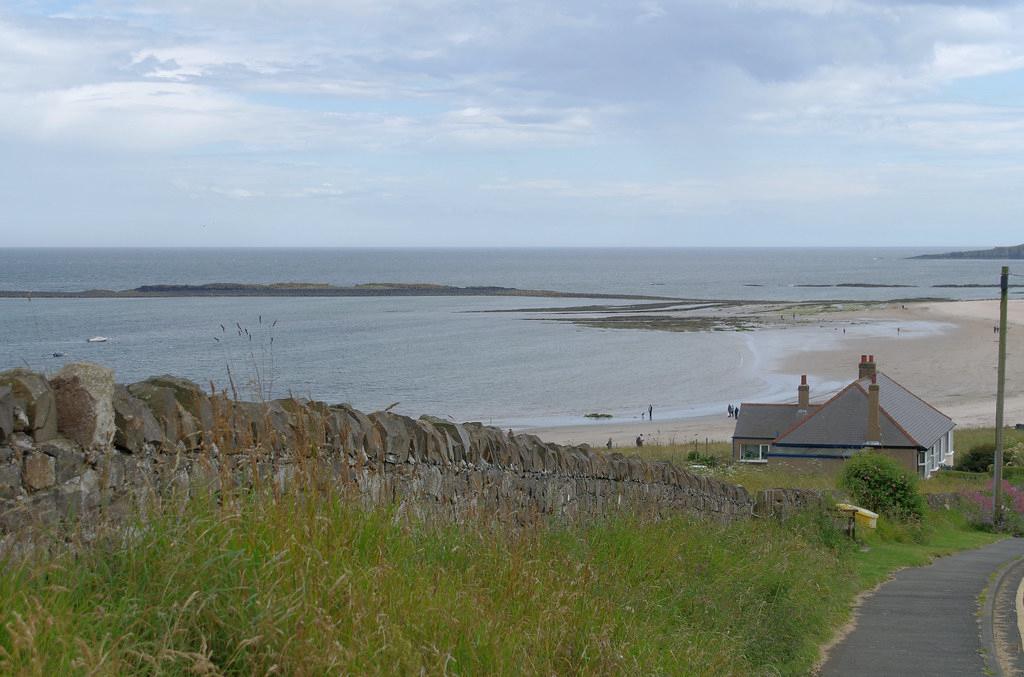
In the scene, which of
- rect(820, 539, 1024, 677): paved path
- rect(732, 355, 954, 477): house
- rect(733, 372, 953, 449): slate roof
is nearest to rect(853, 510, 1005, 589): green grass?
rect(820, 539, 1024, 677): paved path

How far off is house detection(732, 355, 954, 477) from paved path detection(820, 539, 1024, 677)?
18.8 meters

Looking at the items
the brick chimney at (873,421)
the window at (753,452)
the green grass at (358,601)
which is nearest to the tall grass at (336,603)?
the green grass at (358,601)

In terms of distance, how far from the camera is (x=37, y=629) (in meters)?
3.60

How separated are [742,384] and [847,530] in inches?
1853

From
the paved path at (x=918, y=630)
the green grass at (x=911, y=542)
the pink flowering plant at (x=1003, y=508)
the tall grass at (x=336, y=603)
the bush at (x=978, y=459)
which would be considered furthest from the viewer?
the bush at (x=978, y=459)

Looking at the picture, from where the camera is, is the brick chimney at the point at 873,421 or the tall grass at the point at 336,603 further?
the brick chimney at the point at 873,421

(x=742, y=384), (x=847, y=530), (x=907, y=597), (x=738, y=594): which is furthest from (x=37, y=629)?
(x=742, y=384)

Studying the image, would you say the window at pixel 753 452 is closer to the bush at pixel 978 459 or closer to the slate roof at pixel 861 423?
the slate roof at pixel 861 423

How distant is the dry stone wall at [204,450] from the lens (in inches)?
187

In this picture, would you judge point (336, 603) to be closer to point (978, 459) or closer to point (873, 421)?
point (873, 421)

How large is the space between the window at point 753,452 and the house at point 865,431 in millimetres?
130

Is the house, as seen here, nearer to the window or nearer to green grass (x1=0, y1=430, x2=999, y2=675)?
the window

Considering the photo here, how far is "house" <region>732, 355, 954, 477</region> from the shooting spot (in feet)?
114

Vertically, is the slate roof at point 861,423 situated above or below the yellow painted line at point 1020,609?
below
